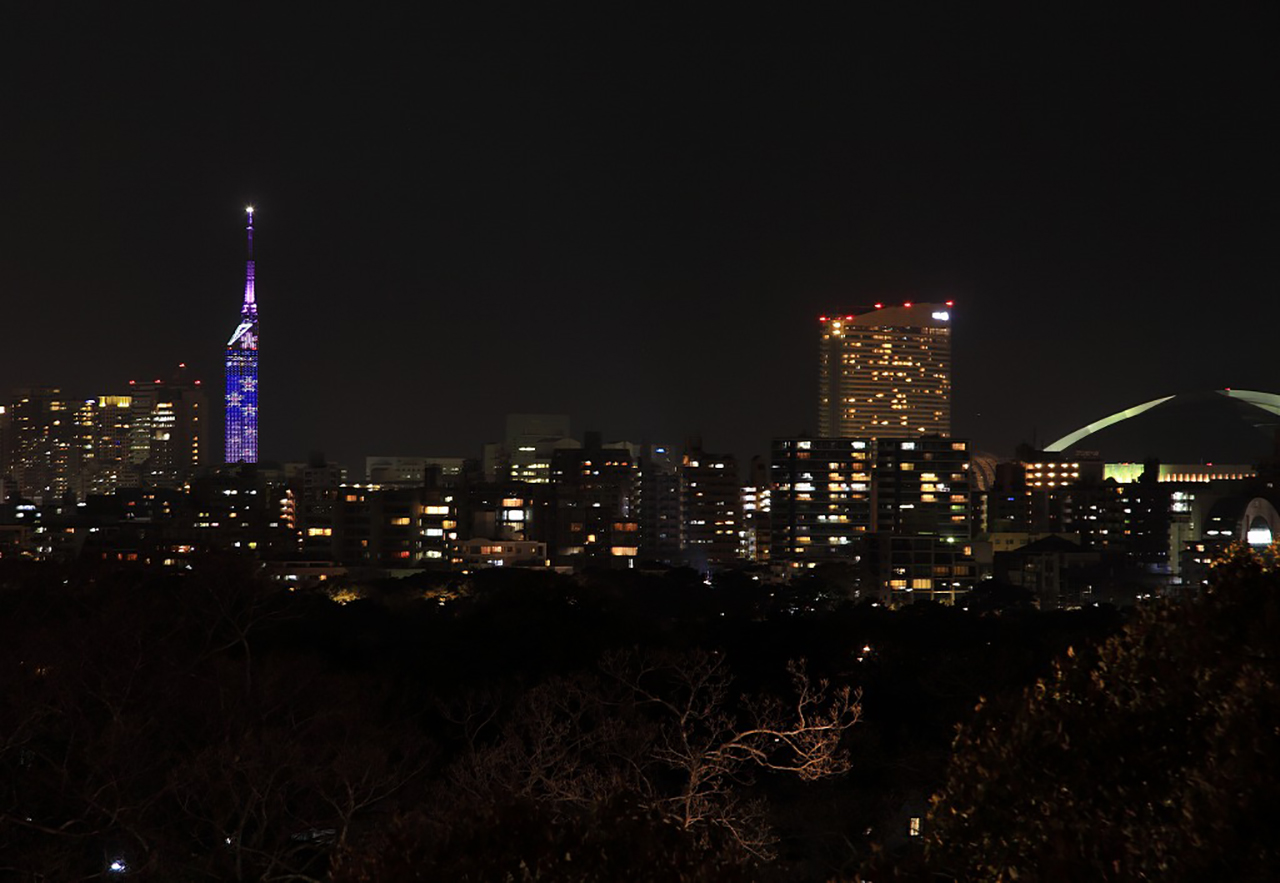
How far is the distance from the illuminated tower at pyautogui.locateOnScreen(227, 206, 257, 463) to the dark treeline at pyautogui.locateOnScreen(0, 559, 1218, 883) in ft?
402

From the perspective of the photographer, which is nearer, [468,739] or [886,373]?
[468,739]

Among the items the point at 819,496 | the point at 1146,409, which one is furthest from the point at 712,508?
the point at 1146,409

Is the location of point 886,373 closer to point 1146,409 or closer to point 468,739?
point 1146,409

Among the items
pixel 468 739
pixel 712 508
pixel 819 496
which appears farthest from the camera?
pixel 712 508

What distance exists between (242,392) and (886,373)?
63.3 m

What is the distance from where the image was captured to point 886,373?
145 meters

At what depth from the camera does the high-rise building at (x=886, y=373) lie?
143625 mm

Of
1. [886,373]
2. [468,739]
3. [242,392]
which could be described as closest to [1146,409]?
[886,373]

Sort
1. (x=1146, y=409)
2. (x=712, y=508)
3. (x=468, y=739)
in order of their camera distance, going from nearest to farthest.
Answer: (x=468, y=739) → (x=712, y=508) → (x=1146, y=409)

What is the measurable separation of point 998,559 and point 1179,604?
69185 mm

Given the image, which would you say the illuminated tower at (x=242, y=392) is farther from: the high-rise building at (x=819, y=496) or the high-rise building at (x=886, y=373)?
the high-rise building at (x=819, y=496)

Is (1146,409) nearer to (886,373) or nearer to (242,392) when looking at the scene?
(886,373)

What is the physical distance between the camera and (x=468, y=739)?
1595cm

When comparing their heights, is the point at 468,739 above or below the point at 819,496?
below
